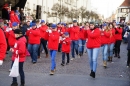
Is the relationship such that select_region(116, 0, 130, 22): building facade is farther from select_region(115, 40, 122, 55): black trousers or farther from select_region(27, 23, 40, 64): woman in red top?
select_region(27, 23, 40, 64): woman in red top

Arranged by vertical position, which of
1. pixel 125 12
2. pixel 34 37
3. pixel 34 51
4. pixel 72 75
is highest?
pixel 125 12

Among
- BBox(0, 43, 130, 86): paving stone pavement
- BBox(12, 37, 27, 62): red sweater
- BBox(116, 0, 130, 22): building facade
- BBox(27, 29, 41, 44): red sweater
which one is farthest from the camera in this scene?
BBox(27, 29, 41, 44): red sweater

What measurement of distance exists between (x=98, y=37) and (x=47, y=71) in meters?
2.47

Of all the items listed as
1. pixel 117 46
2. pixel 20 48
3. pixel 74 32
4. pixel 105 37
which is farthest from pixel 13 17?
pixel 20 48

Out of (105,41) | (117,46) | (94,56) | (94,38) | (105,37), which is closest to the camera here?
(94,56)

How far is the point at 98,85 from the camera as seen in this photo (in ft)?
30.7

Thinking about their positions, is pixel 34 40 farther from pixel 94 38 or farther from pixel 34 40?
pixel 94 38

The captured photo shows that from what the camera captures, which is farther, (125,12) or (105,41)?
(125,12)

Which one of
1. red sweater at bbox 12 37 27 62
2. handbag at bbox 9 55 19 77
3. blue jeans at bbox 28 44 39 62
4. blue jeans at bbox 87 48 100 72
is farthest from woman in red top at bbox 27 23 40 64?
handbag at bbox 9 55 19 77

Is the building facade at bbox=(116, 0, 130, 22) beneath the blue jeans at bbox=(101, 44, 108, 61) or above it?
above

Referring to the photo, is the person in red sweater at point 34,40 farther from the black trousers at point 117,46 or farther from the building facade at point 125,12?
the black trousers at point 117,46

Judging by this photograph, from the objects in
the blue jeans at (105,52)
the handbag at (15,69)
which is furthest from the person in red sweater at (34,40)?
the handbag at (15,69)

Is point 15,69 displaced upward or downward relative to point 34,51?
upward

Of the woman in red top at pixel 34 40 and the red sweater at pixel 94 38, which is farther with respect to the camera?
the woman in red top at pixel 34 40
